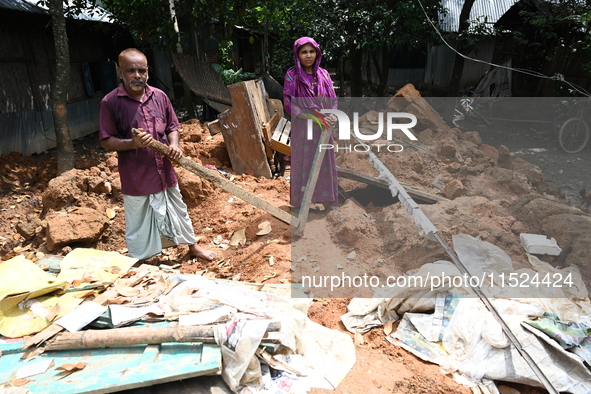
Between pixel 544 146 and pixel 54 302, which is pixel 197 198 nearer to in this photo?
pixel 54 302

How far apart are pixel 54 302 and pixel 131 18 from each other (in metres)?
8.08

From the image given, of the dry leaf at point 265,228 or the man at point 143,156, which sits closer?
the man at point 143,156

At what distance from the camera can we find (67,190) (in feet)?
15.0

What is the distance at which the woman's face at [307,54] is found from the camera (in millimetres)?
3945

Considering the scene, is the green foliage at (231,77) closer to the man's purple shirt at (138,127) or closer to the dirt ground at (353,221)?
the dirt ground at (353,221)

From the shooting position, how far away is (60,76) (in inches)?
212

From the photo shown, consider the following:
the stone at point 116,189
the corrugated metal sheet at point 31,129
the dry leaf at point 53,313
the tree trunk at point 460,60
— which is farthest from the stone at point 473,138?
the corrugated metal sheet at point 31,129

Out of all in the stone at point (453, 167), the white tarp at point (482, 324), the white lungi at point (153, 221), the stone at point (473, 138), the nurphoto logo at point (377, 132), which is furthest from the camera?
the stone at point (473, 138)

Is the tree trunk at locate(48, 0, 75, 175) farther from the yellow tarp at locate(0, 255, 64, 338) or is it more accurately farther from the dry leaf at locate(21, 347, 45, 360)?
the dry leaf at locate(21, 347, 45, 360)

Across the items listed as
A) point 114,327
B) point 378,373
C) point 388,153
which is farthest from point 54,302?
point 388,153

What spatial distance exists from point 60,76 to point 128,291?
4.20m

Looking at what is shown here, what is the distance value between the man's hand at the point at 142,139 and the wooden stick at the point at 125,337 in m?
1.43

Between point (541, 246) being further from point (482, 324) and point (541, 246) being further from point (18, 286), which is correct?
point (18, 286)

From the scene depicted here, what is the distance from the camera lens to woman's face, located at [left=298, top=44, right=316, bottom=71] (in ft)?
12.9
